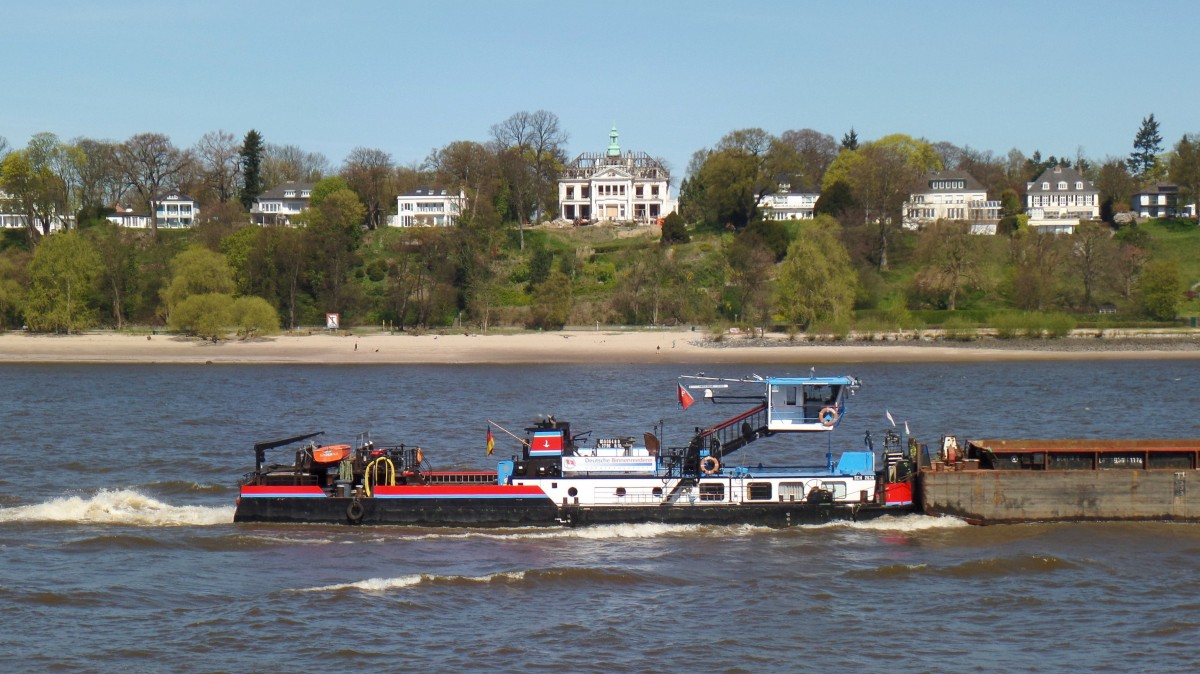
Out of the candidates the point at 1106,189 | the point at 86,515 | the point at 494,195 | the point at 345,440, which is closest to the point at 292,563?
the point at 86,515

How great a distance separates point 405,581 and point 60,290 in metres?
82.8

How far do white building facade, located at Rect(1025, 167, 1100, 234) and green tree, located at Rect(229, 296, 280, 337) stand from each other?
8670 cm

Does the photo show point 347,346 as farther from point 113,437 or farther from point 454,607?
point 454,607

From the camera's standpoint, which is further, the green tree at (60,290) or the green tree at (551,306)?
the green tree at (551,306)

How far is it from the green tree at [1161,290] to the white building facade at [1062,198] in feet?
138

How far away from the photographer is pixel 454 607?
83.0ft

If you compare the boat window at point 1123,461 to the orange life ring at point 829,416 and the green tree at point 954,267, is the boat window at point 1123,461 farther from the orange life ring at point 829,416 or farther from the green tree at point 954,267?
the green tree at point 954,267

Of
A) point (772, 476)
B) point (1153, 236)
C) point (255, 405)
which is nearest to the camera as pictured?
A: point (772, 476)

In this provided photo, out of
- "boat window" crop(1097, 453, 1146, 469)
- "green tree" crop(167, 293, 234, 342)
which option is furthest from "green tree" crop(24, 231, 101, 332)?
"boat window" crop(1097, 453, 1146, 469)

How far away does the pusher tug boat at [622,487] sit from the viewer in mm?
31125

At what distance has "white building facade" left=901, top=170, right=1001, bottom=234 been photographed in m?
140

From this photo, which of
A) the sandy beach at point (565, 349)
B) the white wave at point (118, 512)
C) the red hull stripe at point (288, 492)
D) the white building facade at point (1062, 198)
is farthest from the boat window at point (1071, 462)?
the white building facade at point (1062, 198)

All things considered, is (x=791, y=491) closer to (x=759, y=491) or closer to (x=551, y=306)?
(x=759, y=491)

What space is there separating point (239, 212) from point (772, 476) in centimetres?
11325
